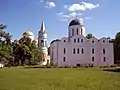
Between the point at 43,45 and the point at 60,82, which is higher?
the point at 43,45

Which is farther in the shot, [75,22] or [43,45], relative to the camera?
[43,45]

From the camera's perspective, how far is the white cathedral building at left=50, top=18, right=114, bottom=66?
6581 cm

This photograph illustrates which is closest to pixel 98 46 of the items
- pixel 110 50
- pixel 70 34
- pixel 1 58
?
pixel 110 50

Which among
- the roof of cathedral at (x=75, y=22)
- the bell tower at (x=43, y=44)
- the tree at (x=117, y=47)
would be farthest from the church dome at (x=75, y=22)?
the bell tower at (x=43, y=44)

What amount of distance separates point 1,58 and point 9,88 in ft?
103

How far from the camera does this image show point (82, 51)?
6638 centimetres

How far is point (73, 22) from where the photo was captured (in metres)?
70.9

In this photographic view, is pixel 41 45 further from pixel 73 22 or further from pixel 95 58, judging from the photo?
pixel 95 58

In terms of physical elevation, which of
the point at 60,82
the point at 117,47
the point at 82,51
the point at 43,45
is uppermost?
the point at 43,45

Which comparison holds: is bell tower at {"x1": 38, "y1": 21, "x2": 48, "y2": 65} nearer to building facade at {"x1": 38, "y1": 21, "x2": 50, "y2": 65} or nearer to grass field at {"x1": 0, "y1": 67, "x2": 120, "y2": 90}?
building facade at {"x1": 38, "y1": 21, "x2": 50, "y2": 65}

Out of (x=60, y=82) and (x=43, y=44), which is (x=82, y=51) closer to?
(x=43, y=44)

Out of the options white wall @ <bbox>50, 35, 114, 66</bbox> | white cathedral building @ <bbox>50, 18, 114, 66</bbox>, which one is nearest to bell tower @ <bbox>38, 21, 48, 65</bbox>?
white cathedral building @ <bbox>50, 18, 114, 66</bbox>

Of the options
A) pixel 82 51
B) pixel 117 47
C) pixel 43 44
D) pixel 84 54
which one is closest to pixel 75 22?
pixel 82 51

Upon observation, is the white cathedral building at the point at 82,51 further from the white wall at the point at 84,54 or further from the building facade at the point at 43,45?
the building facade at the point at 43,45
